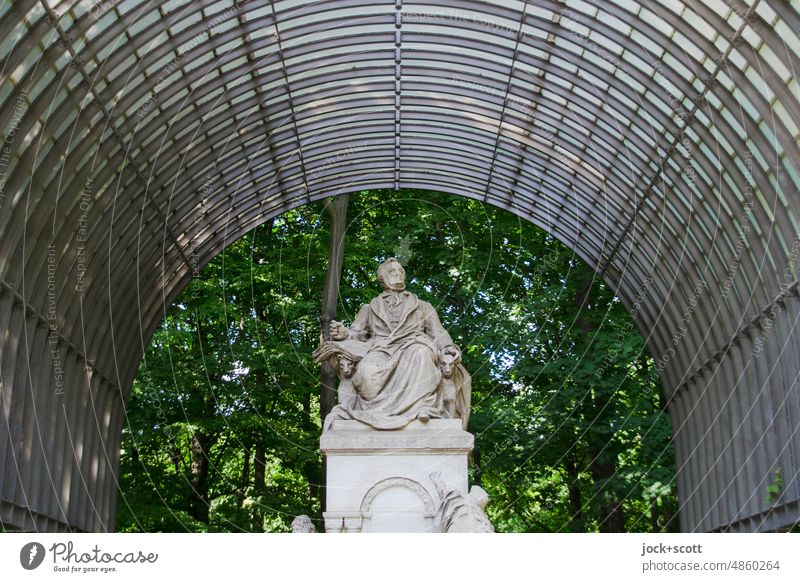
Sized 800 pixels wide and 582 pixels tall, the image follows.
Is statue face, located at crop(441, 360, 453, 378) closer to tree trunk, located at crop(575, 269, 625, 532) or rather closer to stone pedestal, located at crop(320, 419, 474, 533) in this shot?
stone pedestal, located at crop(320, 419, 474, 533)

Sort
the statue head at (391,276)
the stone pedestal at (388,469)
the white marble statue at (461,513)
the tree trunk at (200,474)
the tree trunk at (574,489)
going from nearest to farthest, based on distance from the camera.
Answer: the white marble statue at (461,513) → the stone pedestal at (388,469) → the statue head at (391,276) → the tree trunk at (574,489) → the tree trunk at (200,474)

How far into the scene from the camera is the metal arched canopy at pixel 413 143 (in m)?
21.0

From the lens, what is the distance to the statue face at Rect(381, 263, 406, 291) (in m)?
21.4

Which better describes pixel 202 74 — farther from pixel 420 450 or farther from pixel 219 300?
pixel 219 300

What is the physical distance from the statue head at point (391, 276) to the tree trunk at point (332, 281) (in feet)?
31.3

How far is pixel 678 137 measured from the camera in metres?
24.7

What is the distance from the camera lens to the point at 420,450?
61.5 feet

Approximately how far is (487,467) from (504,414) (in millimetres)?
1653

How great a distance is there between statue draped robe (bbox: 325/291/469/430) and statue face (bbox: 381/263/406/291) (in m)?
0.47

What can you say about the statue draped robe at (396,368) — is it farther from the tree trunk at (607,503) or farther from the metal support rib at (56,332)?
the tree trunk at (607,503)

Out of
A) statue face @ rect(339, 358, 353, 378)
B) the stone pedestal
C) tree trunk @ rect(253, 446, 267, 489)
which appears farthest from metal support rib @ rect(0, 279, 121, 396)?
the stone pedestal

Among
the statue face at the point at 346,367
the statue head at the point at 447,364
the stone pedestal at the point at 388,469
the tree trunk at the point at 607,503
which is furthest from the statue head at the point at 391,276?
the tree trunk at the point at 607,503
